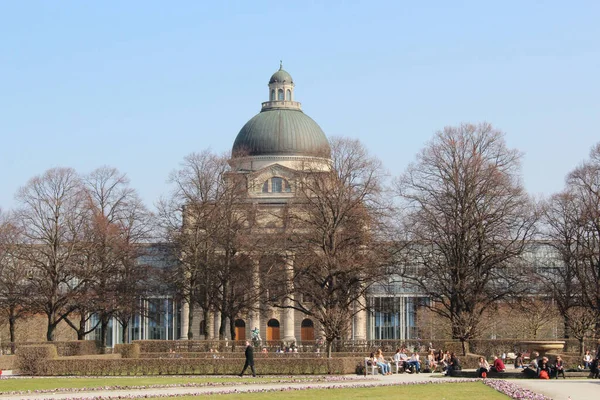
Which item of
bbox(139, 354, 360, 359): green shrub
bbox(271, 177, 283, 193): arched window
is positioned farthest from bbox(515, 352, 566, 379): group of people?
bbox(271, 177, 283, 193): arched window

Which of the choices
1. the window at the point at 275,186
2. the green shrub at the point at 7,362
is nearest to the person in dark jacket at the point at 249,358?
the green shrub at the point at 7,362

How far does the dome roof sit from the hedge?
80521 mm

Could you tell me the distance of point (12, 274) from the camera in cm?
7694

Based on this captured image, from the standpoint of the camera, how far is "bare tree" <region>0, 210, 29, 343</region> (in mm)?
75000

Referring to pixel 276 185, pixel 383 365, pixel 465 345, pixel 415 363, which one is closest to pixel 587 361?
pixel 415 363

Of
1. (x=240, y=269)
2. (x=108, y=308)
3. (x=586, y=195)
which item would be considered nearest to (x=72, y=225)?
(x=108, y=308)

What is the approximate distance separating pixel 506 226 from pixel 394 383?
954 inches

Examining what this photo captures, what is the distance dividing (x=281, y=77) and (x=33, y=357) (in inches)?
3160

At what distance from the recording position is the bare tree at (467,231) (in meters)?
66.9

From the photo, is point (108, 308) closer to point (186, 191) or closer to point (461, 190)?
point (186, 191)

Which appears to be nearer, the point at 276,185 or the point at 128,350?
the point at 128,350

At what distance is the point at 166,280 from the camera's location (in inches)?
3009

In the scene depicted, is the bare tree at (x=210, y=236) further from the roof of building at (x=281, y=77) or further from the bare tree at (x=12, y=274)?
the roof of building at (x=281, y=77)

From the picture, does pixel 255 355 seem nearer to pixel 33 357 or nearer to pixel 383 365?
pixel 383 365
